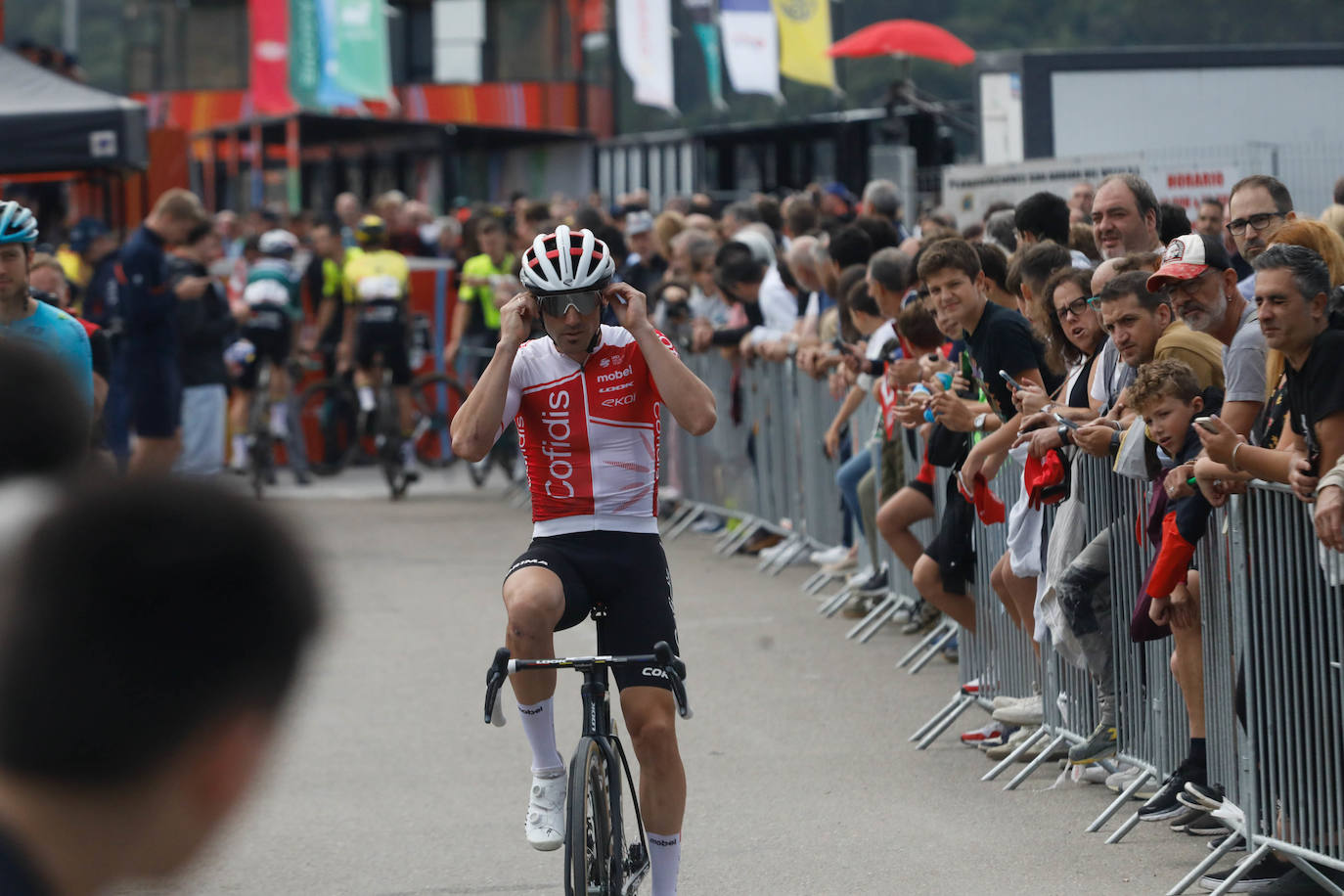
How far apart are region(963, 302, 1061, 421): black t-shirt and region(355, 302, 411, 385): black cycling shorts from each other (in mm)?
10686

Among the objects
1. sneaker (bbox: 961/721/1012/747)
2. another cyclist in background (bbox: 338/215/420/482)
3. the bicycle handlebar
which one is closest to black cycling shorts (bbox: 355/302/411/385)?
another cyclist in background (bbox: 338/215/420/482)

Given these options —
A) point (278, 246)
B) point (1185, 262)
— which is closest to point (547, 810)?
point (1185, 262)

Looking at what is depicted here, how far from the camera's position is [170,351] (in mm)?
13711

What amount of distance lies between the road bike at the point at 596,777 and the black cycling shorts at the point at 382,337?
12.7 metres

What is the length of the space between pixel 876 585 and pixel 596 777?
19.8ft

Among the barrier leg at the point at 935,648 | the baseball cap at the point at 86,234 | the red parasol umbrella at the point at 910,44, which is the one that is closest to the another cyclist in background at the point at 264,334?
the baseball cap at the point at 86,234

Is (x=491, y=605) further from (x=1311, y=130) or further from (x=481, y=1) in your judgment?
(x=481, y=1)

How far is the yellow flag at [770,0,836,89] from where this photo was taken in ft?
97.4

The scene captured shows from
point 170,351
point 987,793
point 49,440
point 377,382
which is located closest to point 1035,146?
point 377,382

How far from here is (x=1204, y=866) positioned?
230 inches

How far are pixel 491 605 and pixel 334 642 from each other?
10.6m

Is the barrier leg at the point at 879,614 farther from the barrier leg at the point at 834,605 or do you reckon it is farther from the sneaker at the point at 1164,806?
the sneaker at the point at 1164,806

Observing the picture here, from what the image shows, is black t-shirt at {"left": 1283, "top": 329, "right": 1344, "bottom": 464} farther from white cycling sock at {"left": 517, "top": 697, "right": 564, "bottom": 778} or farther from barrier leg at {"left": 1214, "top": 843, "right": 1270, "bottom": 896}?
white cycling sock at {"left": 517, "top": 697, "right": 564, "bottom": 778}

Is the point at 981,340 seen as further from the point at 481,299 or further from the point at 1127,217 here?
the point at 481,299
